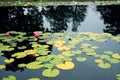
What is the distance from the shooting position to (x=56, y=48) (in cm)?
319

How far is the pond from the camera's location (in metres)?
2.43

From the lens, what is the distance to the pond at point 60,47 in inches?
95.5

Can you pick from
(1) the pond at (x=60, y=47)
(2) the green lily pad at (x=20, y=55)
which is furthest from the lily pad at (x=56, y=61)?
(2) the green lily pad at (x=20, y=55)

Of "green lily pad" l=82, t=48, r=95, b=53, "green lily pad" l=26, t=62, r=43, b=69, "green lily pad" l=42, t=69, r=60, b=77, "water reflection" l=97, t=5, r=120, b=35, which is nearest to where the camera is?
"green lily pad" l=42, t=69, r=60, b=77

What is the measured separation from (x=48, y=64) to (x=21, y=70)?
0.33 m

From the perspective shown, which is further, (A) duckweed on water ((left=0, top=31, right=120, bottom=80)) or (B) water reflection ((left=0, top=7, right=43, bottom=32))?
(B) water reflection ((left=0, top=7, right=43, bottom=32))

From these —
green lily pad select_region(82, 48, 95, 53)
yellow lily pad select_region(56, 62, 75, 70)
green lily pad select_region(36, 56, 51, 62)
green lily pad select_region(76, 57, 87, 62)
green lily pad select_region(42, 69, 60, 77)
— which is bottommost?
green lily pad select_region(42, 69, 60, 77)

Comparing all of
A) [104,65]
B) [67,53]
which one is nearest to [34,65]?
[67,53]

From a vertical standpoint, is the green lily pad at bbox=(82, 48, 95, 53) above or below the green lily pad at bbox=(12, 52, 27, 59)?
above

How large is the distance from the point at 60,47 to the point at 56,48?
0.21ft

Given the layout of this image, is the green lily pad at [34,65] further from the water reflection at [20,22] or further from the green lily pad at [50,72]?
the water reflection at [20,22]

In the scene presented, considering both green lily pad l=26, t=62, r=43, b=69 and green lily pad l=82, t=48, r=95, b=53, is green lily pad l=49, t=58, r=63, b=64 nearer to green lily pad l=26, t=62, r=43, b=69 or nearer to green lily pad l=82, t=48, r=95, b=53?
green lily pad l=26, t=62, r=43, b=69

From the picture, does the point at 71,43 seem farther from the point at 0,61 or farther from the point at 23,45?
the point at 0,61

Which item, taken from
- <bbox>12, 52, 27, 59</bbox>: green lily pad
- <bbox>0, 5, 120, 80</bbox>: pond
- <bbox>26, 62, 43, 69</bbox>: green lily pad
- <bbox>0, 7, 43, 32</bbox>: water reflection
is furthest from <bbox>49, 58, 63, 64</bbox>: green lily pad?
<bbox>0, 7, 43, 32</bbox>: water reflection
